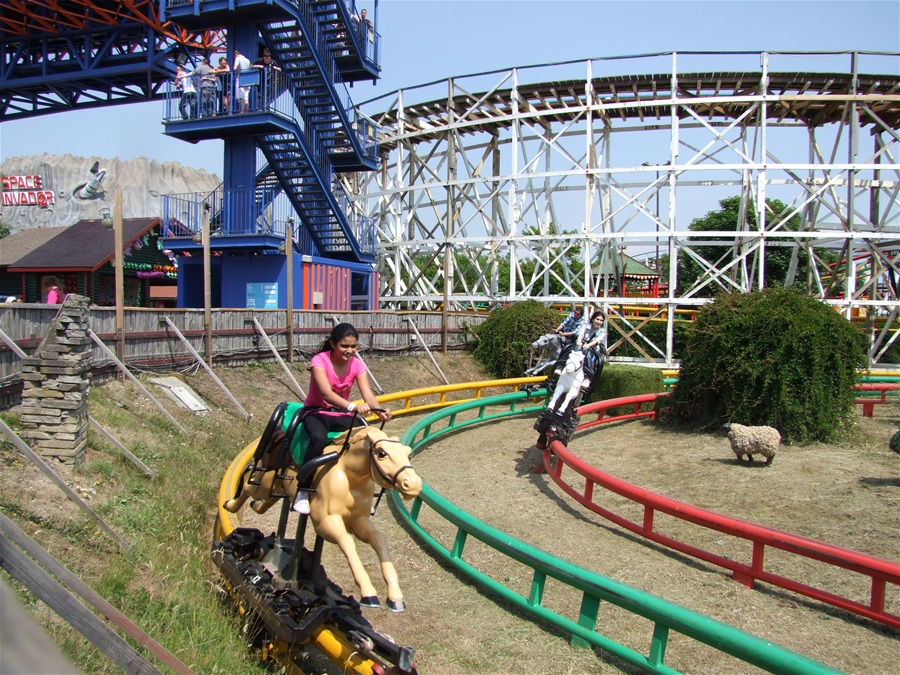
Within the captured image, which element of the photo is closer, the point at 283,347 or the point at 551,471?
the point at 551,471

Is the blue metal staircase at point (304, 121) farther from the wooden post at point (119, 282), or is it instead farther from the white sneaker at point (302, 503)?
the white sneaker at point (302, 503)

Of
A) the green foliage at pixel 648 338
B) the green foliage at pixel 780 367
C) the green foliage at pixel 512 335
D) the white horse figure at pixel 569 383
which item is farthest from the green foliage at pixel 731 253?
the white horse figure at pixel 569 383

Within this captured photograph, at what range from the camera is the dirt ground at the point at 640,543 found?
16.5ft

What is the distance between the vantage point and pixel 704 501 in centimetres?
850

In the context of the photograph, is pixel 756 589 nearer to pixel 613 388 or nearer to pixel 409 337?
pixel 613 388

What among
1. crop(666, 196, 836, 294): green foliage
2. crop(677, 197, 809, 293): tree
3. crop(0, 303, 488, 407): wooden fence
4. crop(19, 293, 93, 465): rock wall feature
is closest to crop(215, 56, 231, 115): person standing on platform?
crop(0, 303, 488, 407): wooden fence

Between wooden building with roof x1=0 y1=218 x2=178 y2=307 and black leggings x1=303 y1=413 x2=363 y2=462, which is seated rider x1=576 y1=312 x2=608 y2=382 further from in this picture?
wooden building with roof x1=0 y1=218 x2=178 y2=307

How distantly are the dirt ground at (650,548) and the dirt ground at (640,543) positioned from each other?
0.6 inches

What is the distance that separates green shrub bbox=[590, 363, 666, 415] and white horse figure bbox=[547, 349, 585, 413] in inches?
206

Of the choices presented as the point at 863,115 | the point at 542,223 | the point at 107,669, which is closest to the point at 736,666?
the point at 107,669

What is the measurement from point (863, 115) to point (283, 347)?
22.0m

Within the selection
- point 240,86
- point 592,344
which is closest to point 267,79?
point 240,86

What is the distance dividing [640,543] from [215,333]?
10307mm

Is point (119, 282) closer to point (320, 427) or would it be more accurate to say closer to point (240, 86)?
point (320, 427)
